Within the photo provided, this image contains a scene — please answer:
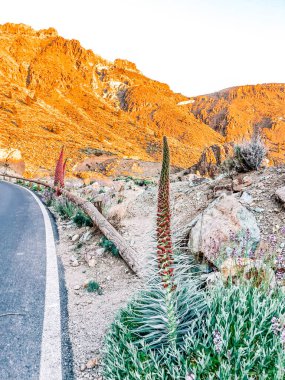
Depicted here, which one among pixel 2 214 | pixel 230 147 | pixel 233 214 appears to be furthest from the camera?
pixel 230 147

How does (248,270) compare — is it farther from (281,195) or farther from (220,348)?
(281,195)

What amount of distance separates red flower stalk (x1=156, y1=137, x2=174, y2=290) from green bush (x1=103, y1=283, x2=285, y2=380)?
1.29ft

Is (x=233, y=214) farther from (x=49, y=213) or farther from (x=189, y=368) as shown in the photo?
(x=49, y=213)

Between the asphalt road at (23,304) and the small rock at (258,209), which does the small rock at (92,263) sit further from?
the small rock at (258,209)

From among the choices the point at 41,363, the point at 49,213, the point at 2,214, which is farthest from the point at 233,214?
the point at 2,214

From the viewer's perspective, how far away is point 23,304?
329 centimetres

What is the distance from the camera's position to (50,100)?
245 feet

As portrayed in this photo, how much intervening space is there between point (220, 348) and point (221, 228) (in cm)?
237

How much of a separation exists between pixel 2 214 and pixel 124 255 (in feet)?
18.9

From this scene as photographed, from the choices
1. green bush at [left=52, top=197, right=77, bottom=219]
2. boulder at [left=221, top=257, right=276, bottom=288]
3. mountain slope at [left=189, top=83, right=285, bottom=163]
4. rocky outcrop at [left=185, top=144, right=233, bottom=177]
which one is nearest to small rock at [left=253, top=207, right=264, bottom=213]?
boulder at [left=221, top=257, right=276, bottom=288]

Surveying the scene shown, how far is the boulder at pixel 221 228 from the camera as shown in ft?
12.0

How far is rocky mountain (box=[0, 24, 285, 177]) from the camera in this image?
1596 inches

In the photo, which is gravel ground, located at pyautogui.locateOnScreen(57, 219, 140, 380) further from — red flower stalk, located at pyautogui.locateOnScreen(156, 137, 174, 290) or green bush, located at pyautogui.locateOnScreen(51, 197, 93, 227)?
red flower stalk, located at pyautogui.locateOnScreen(156, 137, 174, 290)

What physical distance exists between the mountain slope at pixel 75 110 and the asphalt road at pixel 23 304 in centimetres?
2781
